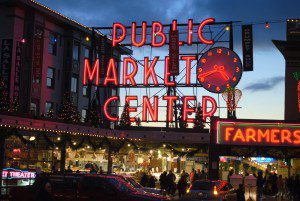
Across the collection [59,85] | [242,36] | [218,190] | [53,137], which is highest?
[242,36]

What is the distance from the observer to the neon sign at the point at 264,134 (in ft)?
113

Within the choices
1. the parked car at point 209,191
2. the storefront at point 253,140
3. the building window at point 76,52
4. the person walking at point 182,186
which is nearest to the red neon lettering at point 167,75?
the building window at point 76,52

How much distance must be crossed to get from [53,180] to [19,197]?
1.34m

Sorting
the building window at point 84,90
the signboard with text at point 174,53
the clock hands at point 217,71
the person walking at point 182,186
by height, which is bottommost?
the person walking at point 182,186

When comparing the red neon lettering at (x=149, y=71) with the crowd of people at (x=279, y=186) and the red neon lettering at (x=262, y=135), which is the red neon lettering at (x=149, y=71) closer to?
the crowd of people at (x=279, y=186)

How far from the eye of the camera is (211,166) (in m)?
35.2

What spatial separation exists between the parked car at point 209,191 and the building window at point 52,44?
2507 centimetres

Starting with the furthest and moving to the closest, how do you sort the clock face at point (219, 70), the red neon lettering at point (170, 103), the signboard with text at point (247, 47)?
the red neon lettering at point (170, 103) → the clock face at point (219, 70) → the signboard with text at point (247, 47)

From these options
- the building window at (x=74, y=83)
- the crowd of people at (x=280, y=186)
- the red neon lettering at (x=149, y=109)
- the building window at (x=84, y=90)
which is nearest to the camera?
the crowd of people at (x=280, y=186)

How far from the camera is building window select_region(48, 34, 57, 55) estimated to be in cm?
4684

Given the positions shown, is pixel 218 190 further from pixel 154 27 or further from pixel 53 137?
pixel 154 27

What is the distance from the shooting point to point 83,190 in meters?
18.8

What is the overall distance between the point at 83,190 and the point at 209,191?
8.23 metres

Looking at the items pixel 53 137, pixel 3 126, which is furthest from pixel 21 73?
pixel 3 126
